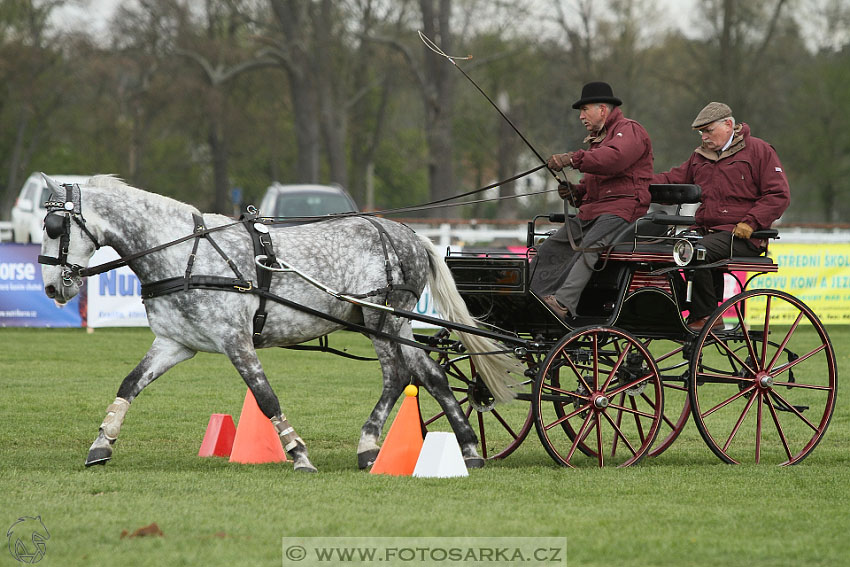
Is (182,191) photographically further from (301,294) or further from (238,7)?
(301,294)

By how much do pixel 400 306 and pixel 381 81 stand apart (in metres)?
36.8

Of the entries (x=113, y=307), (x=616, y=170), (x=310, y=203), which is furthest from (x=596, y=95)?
(x=310, y=203)

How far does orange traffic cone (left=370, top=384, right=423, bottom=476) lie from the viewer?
6.77 meters

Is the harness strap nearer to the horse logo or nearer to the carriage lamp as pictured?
the horse logo

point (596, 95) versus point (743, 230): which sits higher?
point (596, 95)

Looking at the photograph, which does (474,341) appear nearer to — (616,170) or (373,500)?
(616,170)

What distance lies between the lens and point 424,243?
25.0ft

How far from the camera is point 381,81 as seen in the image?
43375 mm

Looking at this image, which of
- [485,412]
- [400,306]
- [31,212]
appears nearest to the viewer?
[400,306]

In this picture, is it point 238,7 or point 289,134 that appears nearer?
point 238,7

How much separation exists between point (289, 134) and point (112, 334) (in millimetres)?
30702

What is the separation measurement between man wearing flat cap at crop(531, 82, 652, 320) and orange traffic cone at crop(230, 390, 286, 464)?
6.36ft

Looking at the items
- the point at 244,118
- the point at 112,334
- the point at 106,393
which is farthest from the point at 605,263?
the point at 244,118

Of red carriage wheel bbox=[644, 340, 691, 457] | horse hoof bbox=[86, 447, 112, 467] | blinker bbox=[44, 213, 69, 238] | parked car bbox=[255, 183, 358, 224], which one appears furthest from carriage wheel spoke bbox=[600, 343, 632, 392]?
parked car bbox=[255, 183, 358, 224]
